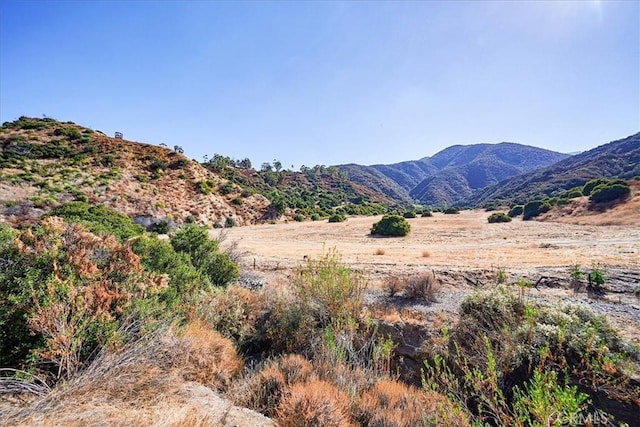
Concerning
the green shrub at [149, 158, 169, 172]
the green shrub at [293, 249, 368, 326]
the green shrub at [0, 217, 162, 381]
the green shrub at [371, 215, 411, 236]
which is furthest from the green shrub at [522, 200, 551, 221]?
the green shrub at [149, 158, 169, 172]

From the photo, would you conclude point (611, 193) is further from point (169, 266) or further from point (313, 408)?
point (169, 266)

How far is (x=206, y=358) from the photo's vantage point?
4.05m

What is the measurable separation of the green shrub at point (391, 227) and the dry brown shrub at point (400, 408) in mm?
20055

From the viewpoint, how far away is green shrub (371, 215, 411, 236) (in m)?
23.2

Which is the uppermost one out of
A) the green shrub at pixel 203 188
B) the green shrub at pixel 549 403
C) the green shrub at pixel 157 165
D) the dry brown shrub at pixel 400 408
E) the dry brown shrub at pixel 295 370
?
the green shrub at pixel 157 165

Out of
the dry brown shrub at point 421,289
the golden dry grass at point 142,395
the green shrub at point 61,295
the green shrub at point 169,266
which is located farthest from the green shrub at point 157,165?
the golden dry grass at point 142,395

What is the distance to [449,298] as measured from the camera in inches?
263

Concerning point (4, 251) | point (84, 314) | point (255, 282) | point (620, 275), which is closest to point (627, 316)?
point (620, 275)

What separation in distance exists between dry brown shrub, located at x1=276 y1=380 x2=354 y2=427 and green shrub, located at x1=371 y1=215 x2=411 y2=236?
A: 20.6 m

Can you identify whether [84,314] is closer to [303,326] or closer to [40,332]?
[40,332]

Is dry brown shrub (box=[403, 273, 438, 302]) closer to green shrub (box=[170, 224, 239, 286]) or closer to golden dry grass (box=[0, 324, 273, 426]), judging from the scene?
green shrub (box=[170, 224, 239, 286])

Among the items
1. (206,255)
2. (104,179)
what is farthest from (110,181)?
(206,255)

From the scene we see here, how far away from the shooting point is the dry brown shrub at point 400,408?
9.93 feet

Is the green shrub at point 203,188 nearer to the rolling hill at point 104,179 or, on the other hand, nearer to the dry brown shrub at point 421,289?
the rolling hill at point 104,179
